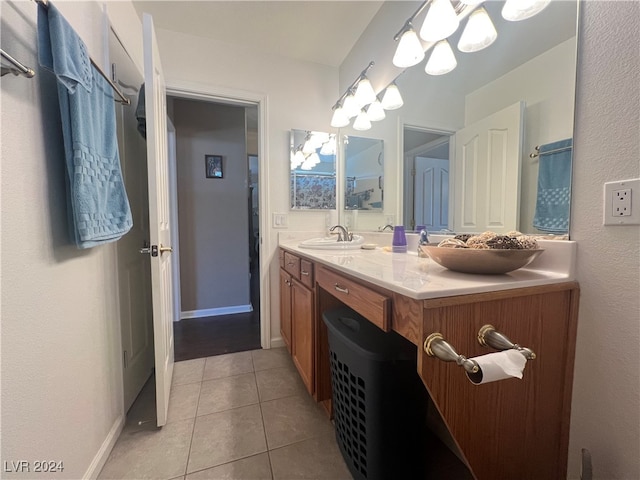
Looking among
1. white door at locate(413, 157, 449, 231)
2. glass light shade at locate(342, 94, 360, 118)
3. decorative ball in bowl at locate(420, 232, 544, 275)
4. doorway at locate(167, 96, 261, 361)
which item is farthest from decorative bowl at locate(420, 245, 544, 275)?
doorway at locate(167, 96, 261, 361)

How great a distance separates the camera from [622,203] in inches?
25.6

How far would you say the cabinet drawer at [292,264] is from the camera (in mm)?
1563

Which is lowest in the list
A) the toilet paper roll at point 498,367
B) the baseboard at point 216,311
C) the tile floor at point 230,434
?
the tile floor at point 230,434

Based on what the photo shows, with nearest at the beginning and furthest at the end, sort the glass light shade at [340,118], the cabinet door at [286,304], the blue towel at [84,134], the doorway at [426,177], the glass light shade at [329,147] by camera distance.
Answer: the blue towel at [84,134] < the doorway at [426,177] < the cabinet door at [286,304] < the glass light shade at [340,118] < the glass light shade at [329,147]

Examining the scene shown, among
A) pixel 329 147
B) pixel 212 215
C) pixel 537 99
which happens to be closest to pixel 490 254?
pixel 537 99

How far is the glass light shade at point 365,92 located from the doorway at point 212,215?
126 cm

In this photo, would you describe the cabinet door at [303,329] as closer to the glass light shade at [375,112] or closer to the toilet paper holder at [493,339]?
the toilet paper holder at [493,339]

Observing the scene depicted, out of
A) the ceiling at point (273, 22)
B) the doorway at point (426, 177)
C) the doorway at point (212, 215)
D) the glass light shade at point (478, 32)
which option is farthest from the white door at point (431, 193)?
the doorway at point (212, 215)

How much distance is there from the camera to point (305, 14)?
1.72m

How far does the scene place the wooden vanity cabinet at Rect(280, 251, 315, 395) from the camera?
4.46 feet

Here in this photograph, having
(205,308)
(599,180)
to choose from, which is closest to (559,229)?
(599,180)

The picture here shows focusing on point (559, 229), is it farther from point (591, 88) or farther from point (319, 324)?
point (319, 324)

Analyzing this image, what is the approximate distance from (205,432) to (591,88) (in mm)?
2003

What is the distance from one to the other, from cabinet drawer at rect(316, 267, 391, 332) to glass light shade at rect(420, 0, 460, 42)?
4.02 ft
